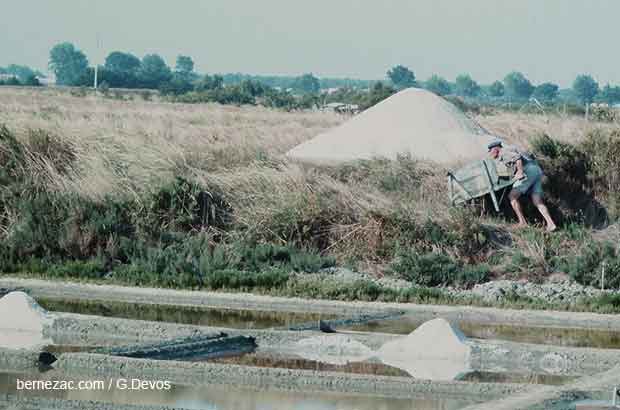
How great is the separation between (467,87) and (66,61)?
1409 inches

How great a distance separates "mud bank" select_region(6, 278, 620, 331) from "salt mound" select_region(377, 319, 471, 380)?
244 centimetres

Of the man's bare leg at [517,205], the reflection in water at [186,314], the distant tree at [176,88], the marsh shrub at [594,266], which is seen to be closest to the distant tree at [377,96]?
the distant tree at [176,88]

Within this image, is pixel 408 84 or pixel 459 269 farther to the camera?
pixel 408 84

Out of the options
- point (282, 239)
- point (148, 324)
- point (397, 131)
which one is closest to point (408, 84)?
point (397, 131)

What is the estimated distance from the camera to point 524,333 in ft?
42.1

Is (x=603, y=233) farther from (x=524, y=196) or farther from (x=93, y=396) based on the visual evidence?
(x=93, y=396)

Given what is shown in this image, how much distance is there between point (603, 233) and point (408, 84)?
2917 inches

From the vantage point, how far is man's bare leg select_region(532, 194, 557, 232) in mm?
17938

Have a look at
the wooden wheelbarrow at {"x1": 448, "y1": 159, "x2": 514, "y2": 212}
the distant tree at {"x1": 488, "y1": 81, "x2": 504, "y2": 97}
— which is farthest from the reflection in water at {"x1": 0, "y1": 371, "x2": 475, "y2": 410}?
the distant tree at {"x1": 488, "y1": 81, "x2": 504, "y2": 97}

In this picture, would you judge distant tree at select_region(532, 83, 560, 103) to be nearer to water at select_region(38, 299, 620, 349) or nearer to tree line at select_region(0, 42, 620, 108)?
tree line at select_region(0, 42, 620, 108)

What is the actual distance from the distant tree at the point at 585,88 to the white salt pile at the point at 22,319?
258ft

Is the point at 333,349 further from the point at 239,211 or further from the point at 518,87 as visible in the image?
the point at 518,87

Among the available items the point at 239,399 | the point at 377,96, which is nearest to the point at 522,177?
the point at 239,399

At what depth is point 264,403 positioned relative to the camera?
8414 millimetres
